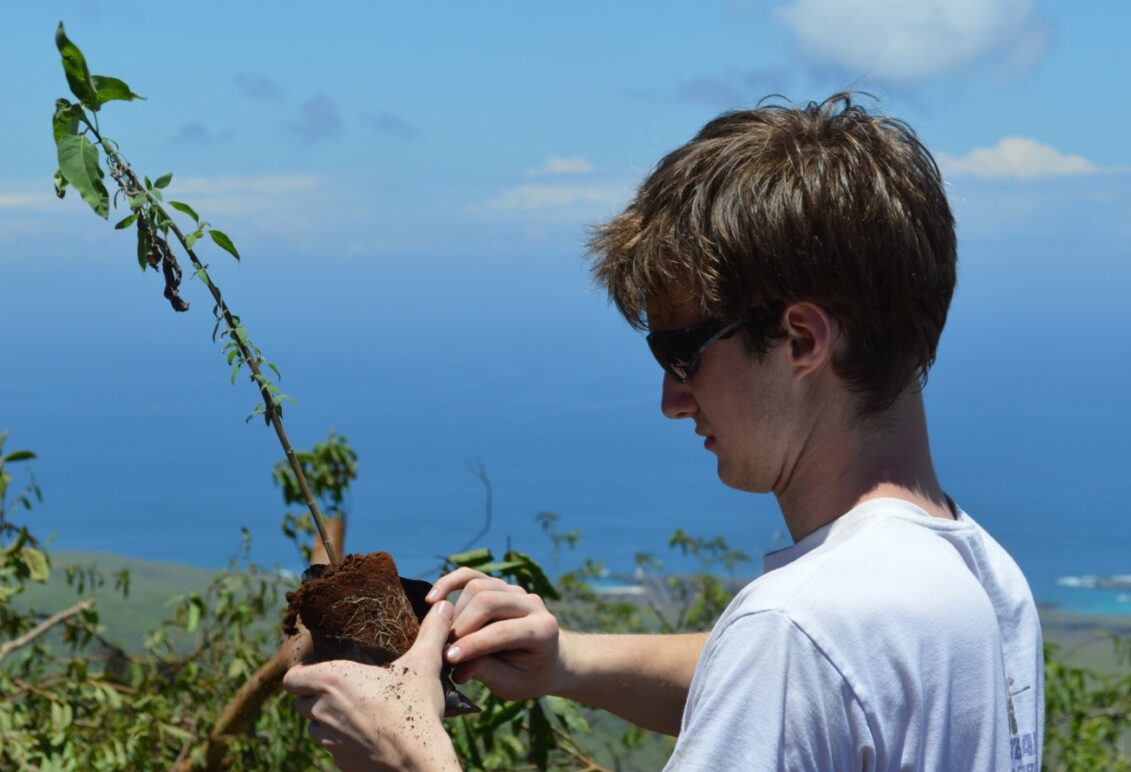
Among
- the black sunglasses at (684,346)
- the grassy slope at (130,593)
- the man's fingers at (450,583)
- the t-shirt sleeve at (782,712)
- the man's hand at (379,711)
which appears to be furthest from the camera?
the grassy slope at (130,593)

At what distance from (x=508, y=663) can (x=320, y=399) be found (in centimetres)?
1399

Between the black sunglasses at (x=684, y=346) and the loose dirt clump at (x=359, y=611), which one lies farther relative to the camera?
the loose dirt clump at (x=359, y=611)

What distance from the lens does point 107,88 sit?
1729 mm

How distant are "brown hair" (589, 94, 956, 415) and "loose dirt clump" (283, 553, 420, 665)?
539mm

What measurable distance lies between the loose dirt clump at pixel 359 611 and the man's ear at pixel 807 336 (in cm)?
65

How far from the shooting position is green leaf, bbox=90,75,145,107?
1722mm

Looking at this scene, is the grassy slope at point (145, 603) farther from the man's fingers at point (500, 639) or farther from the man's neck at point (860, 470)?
the man's neck at point (860, 470)

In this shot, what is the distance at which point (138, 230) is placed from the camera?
1748mm

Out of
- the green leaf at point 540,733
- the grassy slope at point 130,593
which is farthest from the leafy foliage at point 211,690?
the grassy slope at point 130,593

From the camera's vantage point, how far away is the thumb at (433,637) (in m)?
1.60

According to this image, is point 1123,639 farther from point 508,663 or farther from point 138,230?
point 138,230

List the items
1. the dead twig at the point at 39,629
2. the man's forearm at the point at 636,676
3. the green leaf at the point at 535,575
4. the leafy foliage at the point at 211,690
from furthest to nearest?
the dead twig at the point at 39,629, the leafy foliage at the point at 211,690, the green leaf at the point at 535,575, the man's forearm at the point at 636,676

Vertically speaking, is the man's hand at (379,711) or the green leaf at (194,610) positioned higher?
the green leaf at (194,610)

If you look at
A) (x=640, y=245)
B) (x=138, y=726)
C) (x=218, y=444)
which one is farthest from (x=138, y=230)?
(x=218, y=444)
